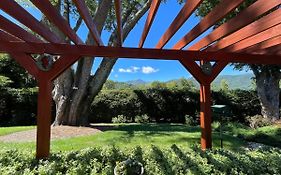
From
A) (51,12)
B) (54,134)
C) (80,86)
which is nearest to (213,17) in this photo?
A: (51,12)

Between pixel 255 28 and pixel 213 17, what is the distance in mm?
654

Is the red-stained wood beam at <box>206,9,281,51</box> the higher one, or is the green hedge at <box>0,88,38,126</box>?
the red-stained wood beam at <box>206,9,281,51</box>

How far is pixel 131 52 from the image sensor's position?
16.6 feet

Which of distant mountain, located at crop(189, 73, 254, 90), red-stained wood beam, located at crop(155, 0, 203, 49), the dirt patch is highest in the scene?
distant mountain, located at crop(189, 73, 254, 90)

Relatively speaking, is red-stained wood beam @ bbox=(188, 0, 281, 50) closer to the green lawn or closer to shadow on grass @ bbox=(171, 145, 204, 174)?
shadow on grass @ bbox=(171, 145, 204, 174)

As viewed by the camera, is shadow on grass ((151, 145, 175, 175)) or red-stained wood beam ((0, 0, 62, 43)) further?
shadow on grass ((151, 145, 175, 175))

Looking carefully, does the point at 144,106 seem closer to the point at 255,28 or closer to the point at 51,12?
the point at 255,28

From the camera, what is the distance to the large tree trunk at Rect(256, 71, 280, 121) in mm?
13594

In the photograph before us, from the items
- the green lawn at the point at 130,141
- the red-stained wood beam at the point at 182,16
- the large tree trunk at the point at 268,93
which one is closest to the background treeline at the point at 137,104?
the large tree trunk at the point at 268,93

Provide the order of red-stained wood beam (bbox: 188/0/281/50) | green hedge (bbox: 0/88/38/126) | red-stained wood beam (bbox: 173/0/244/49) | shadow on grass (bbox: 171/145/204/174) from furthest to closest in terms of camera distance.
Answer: green hedge (bbox: 0/88/38/126)
shadow on grass (bbox: 171/145/204/174)
red-stained wood beam (bbox: 173/0/244/49)
red-stained wood beam (bbox: 188/0/281/50)

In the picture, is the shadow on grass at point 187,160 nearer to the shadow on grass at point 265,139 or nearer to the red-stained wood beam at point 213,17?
the red-stained wood beam at point 213,17

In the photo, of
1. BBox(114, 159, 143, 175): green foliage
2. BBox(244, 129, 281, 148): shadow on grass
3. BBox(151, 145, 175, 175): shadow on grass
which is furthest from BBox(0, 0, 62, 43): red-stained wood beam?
BBox(244, 129, 281, 148): shadow on grass

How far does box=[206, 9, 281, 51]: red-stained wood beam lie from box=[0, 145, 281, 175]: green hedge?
1950mm

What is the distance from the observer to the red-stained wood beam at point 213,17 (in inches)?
112
